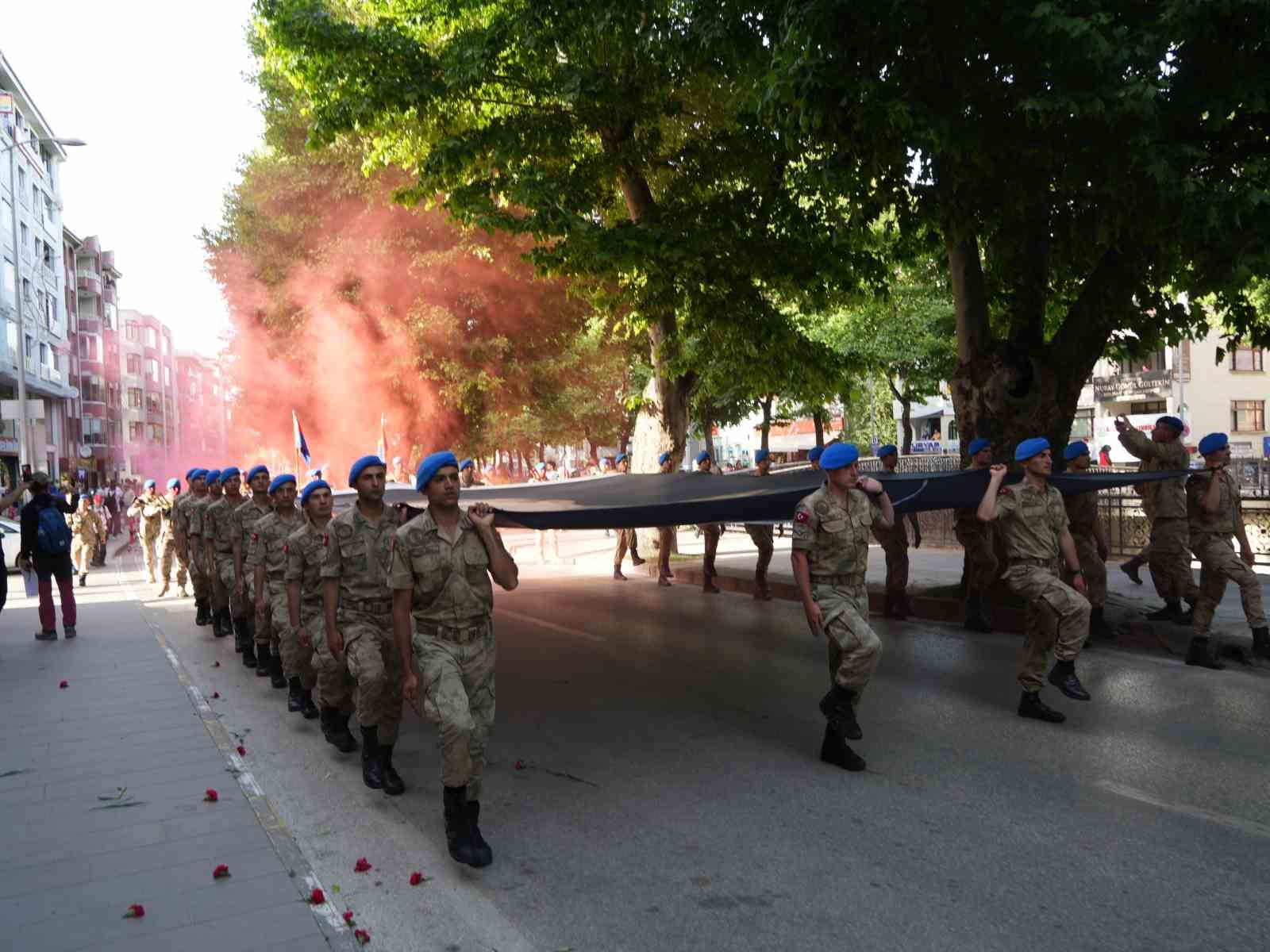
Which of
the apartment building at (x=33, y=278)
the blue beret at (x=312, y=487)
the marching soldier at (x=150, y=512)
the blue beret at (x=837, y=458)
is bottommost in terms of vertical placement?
the marching soldier at (x=150, y=512)

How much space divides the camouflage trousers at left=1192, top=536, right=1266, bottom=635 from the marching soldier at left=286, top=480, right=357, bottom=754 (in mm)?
6284

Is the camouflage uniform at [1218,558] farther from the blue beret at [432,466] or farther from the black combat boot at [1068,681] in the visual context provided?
the blue beret at [432,466]

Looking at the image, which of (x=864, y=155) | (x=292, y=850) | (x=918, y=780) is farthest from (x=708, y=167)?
(x=292, y=850)

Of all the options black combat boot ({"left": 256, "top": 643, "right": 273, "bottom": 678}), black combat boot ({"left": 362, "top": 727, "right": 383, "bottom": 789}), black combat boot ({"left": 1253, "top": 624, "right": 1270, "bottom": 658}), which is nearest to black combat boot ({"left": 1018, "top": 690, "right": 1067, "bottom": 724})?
black combat boot ({"left": 1253, "top": 624, "right": 1270, "bottom": 658})

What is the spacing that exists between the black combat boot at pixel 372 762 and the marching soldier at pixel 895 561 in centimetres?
637

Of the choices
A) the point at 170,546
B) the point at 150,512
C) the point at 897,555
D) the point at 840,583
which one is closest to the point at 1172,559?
the point at 897,555

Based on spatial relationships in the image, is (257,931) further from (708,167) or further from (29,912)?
(708,167)

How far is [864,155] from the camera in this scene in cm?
855

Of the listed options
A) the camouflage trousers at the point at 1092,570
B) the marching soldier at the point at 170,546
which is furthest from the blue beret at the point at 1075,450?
the marching soldier at the point at 170,546

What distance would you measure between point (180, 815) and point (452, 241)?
68.8ft

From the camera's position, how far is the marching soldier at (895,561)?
1101 cm

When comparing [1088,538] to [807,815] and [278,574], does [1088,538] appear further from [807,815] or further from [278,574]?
[278,574]

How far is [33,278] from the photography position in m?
42.7

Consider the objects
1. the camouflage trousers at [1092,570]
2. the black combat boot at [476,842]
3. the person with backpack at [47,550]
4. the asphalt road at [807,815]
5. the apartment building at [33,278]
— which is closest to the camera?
the asphalt road at [807,815]
